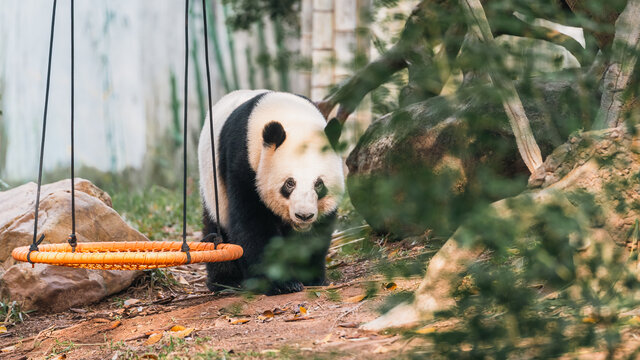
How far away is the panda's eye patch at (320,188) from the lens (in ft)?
11.2

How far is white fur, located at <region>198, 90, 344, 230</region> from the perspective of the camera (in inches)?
133

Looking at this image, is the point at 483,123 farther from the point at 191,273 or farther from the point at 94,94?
the point at 94,94

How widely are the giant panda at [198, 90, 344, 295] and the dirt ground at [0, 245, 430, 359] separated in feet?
1.01

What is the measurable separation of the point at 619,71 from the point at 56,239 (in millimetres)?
3287

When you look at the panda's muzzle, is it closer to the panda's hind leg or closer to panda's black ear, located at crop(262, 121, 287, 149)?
panda's black ear, located at crop(262, 121, 287, 149)

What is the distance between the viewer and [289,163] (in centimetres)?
341

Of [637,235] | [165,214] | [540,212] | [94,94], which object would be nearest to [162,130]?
[94,94]

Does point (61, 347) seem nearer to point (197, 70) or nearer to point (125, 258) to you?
point (125, 258)

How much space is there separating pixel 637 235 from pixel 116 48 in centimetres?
795

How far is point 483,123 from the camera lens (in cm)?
117

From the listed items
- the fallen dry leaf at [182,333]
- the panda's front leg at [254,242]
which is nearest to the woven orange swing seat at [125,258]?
the fallen dry leaf at [182,333]

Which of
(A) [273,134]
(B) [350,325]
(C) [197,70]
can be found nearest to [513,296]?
(B) [350,325]

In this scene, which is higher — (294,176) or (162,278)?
(294,176)

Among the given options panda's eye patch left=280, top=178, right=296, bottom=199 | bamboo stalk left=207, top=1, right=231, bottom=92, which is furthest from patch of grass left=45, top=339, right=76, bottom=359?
bamboo stalk left=207, top=1, right=231, bottom=92
